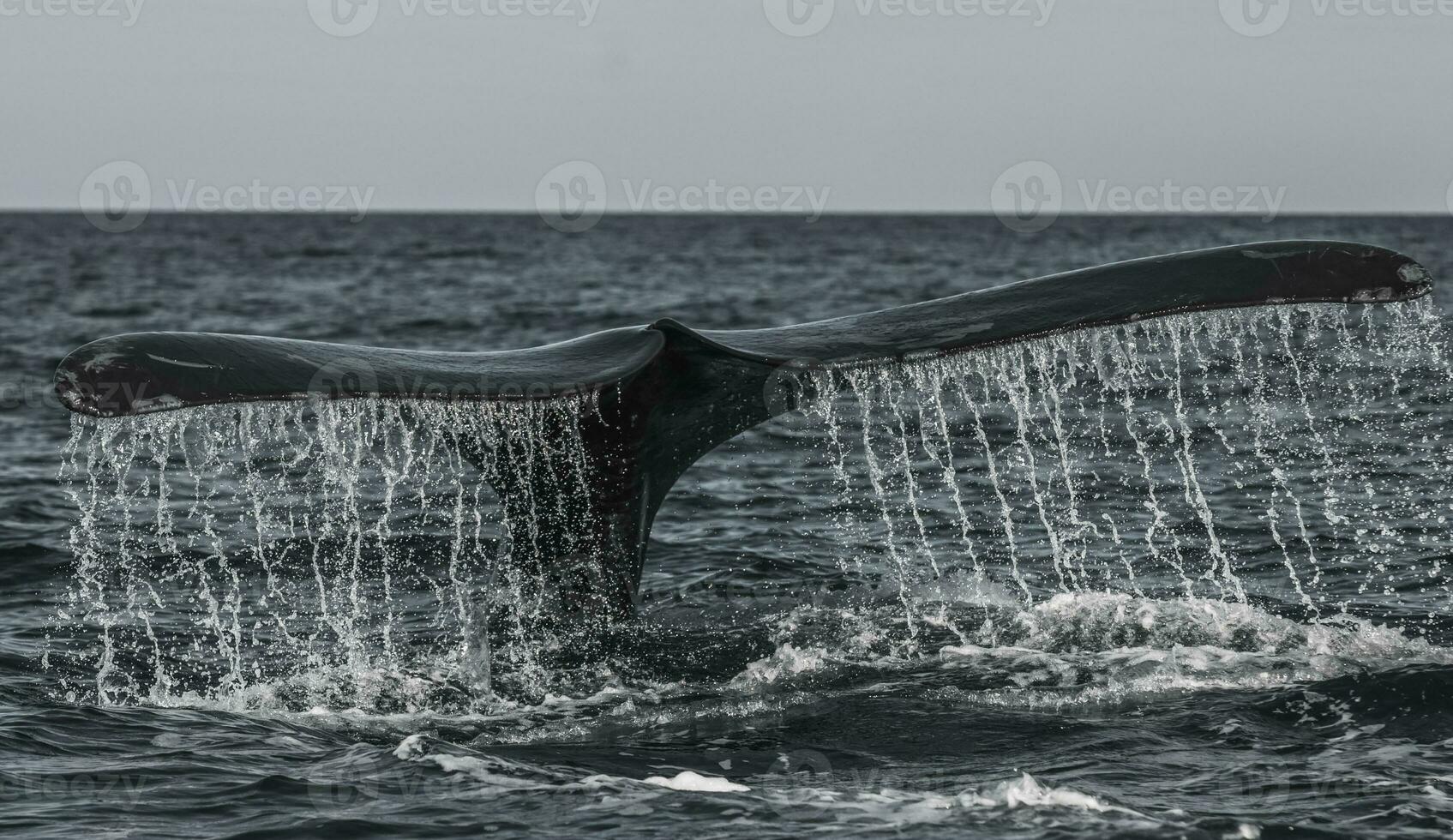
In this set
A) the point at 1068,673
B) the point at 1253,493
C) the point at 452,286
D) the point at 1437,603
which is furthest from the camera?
the point at 452,286

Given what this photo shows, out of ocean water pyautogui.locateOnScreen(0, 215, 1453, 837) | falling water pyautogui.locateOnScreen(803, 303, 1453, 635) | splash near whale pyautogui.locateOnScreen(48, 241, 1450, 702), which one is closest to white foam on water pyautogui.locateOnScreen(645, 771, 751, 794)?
ocean water pyautogui.locateOnScreen(0, 215, 1453, 837)

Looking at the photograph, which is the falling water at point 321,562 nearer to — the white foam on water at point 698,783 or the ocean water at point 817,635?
the ocean water at point 817,635

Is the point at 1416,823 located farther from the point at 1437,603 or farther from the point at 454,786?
the point at 1437,603

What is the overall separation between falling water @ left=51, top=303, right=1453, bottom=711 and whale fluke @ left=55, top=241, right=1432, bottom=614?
76mm

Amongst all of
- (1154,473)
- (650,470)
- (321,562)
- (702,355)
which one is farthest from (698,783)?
(1154,473)

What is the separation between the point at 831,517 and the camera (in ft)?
39.4

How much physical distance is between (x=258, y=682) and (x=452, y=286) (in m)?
34.8

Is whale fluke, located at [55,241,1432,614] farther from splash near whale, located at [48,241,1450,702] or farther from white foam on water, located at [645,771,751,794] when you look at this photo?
white foam on water, located at [645,771,751,794]

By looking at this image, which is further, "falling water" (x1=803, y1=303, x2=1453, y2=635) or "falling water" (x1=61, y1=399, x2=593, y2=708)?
"falling water" (x1=803, y1=303, x2=1453, y2=635)

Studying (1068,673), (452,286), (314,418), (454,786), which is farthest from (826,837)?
(452,286)

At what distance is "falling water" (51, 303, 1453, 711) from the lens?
6242mm

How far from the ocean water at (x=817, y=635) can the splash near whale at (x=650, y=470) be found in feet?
0.20

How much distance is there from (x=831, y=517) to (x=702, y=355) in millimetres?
6059

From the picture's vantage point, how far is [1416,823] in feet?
16.9
